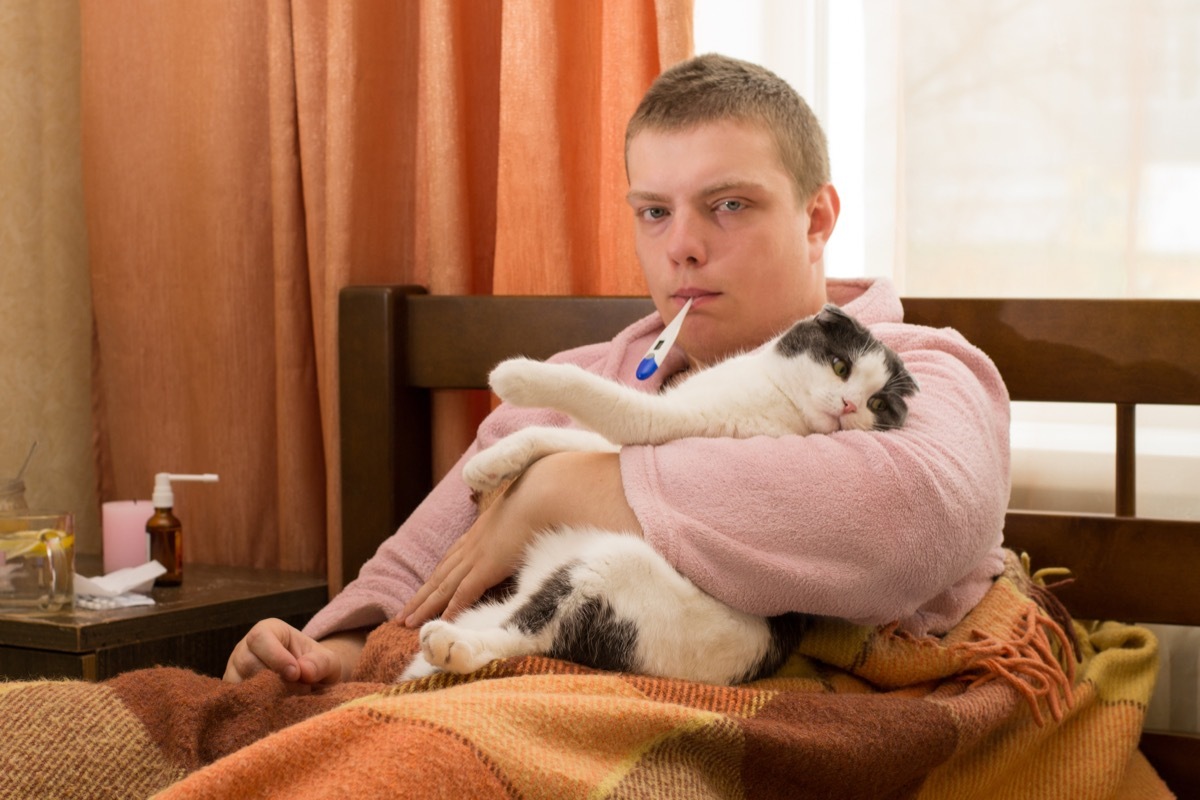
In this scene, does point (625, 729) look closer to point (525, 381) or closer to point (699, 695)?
point (699, 695)

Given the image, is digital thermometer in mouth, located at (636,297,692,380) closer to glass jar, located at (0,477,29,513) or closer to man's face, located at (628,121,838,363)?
man's face, located at (628,121,838,363)

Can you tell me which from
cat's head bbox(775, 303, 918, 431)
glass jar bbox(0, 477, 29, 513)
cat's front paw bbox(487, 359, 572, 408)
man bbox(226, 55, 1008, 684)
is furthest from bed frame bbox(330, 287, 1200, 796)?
glass jar bbox(0, 477, 29, 513)

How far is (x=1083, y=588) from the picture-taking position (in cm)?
148

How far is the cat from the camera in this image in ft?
3.24

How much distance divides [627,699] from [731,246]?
57cm

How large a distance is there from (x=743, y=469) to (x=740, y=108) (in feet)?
1.50

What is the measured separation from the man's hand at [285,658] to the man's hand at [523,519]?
9cm

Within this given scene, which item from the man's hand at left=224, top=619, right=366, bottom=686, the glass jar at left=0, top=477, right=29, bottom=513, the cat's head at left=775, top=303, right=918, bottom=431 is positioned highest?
the cat's head at left=775, top=303, right=918, bottom=431

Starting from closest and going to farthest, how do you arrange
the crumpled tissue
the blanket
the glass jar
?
1. the blanket
2. the crumpled tissue
3. the glass jar

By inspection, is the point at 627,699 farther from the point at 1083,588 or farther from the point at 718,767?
the point at 1083,588

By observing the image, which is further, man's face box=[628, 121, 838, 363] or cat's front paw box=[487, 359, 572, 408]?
man's face box=[628, 121, 838, 363]

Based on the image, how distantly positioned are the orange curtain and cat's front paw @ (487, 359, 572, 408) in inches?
28.0

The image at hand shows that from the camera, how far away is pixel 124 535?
1.79 meters

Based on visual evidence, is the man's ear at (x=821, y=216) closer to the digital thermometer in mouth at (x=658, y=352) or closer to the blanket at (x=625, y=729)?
the digital thermometer in mouth at (x=658, y=352)
